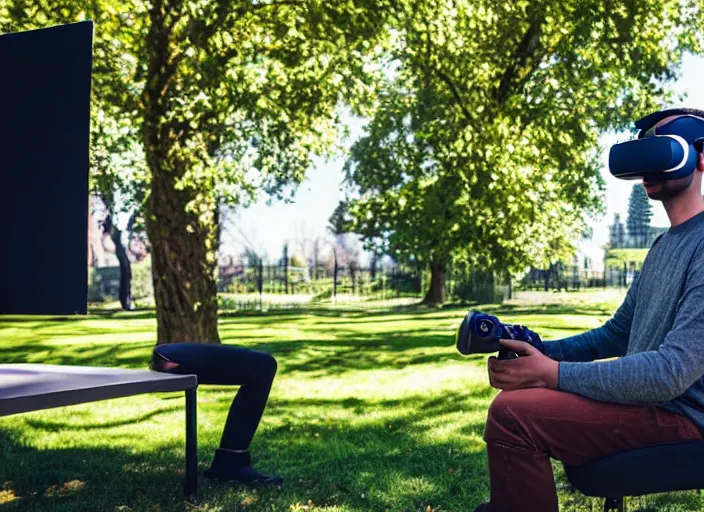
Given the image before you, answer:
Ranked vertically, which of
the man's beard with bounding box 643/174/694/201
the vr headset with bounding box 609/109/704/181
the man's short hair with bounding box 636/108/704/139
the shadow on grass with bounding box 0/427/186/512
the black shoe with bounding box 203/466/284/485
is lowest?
the shadow on grass with bounding box 0/427/186/512

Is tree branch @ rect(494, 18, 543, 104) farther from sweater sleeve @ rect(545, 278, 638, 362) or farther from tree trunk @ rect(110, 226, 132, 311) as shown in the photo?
tree trunk @ rect(110, 226, 132, 311)

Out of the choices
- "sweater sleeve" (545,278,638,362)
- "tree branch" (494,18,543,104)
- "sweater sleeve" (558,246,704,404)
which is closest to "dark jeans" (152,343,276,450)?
"sweater sleeve" (545,278,638,362)

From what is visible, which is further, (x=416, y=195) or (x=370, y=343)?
(x=370, y=343)

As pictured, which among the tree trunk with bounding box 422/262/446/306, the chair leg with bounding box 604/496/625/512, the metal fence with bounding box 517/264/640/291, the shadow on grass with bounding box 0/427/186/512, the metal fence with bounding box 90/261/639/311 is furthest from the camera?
the metal fence with bounding box 517/264/640/291

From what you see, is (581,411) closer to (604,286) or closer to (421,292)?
(421,292)

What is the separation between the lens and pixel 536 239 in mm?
11484

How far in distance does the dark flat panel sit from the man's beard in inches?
99.4

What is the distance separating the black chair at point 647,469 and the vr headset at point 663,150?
0.79 m

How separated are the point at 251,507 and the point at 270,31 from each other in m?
7.46

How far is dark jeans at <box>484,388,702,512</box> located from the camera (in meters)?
2.16

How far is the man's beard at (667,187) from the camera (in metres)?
2.33

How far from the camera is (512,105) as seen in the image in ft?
36.7

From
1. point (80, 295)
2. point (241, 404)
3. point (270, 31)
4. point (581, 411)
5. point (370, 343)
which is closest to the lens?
point (581, 411)

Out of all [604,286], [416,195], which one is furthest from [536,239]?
[604,286]
